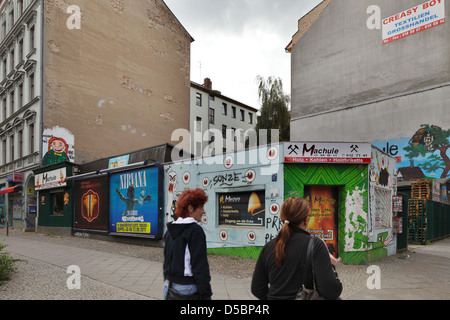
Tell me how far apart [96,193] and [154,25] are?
16.4m

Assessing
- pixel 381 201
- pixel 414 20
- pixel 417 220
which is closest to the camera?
pixel 381 201

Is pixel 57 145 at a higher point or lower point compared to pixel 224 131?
lower

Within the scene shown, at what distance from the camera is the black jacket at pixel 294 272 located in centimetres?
244

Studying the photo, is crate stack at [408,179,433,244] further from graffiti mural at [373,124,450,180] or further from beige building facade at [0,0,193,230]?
beige building facade at [0,0,193,230]

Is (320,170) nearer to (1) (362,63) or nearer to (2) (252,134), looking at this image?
(1) (362,63)

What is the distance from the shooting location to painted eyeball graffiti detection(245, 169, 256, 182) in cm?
1014

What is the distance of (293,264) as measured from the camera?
2564mm

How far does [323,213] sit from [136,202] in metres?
7.38

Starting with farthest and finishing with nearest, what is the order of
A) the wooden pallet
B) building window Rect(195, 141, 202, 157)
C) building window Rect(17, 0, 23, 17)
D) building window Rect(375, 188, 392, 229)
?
building window Rect(195, 141, 202, 157)
building window Rect(17, 0, 23, 17)
the wooden pallet
building window Rect(375, 188, 392, 229)

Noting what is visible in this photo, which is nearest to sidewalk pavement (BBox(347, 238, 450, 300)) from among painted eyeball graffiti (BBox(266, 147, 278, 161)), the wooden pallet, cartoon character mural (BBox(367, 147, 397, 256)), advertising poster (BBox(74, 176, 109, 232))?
cartoon character mural (BBox(367, 147, 397, 256))

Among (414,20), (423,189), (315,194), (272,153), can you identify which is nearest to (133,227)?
(272,153)

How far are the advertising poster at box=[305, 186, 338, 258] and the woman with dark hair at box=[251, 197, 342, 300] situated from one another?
22.6 feet

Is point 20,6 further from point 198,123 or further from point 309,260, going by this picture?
point 309,260

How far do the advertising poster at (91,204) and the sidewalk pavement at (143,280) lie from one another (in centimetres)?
464
